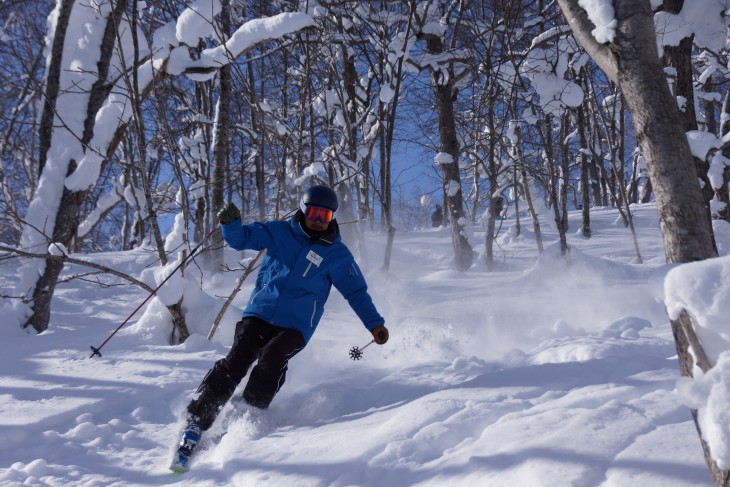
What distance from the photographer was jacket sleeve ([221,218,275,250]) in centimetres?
326

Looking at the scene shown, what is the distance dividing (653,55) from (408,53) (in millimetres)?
6025

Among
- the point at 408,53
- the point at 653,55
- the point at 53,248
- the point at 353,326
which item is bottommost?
the point at 353,326

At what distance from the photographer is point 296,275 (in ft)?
10.5

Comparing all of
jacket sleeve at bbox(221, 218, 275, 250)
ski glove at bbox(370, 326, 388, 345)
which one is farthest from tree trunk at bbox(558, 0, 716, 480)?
jacket sleeve at bbox(221, 218, 275, 250)

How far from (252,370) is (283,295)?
0.49 m

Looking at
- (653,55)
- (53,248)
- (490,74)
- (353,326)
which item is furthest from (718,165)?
(53,248)

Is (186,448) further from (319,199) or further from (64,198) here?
(64,198)

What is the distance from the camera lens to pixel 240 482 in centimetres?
217

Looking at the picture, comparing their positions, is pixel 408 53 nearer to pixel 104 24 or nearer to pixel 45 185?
pixel 104 24

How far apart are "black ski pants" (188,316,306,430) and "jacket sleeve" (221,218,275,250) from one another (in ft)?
1.60

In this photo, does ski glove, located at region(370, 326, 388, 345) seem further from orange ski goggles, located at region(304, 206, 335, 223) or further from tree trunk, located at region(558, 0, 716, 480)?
tree trunk, located at region(558, 0, 716, 480)

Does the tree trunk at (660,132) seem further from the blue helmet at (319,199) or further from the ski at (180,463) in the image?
the ski at (180,463)

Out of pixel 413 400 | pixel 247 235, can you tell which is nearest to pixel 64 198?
pixel 247 235

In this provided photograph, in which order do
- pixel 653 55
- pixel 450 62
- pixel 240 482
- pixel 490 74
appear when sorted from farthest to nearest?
pixel 450 62
pixel 490 74
pixel 240 482
pixel 653 55
